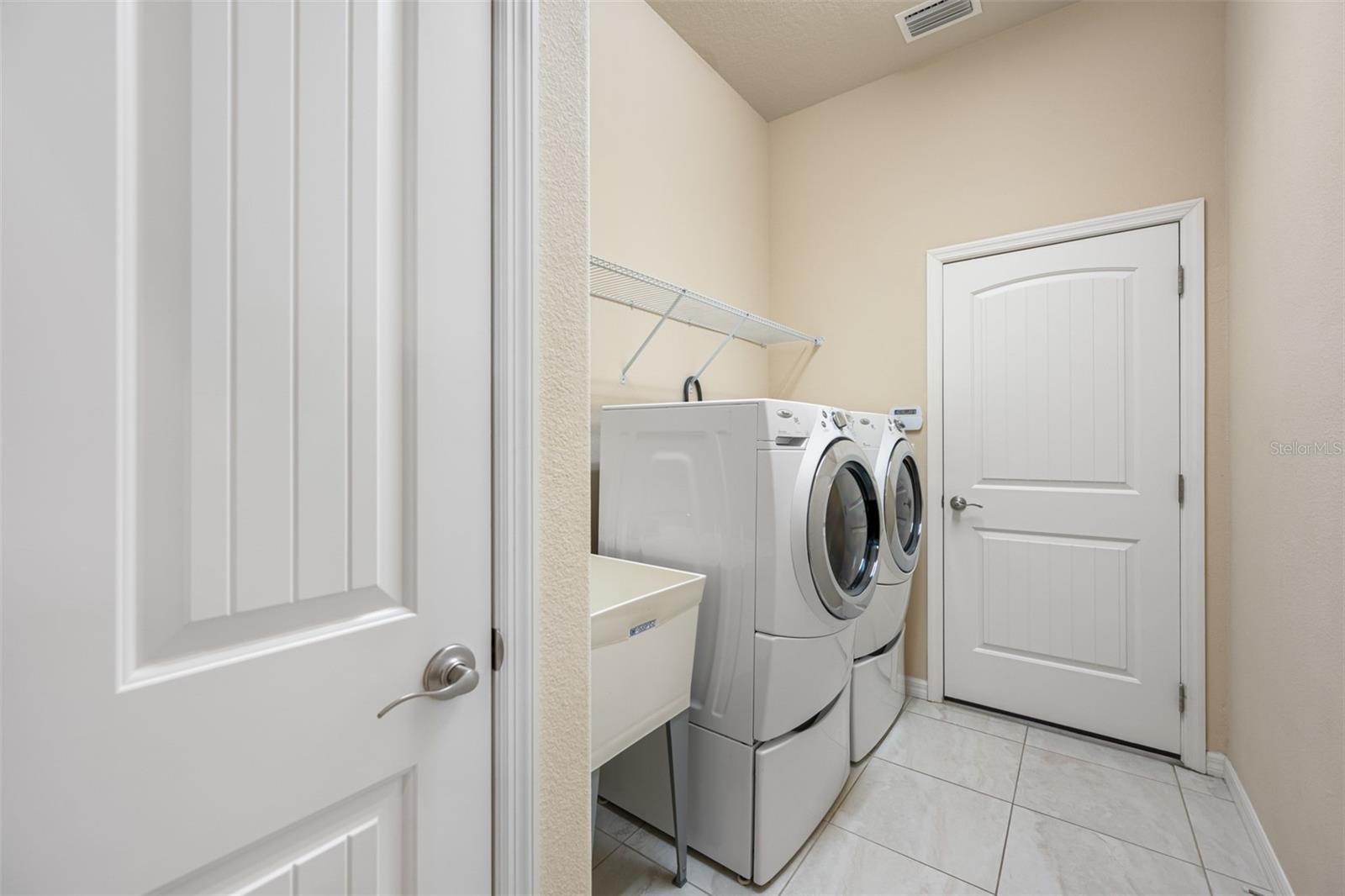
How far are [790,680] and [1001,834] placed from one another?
0.89m

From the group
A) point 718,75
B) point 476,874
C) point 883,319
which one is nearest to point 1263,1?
point 883,319

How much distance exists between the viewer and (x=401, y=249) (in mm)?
690

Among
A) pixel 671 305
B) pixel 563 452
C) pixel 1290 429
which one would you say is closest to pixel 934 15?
pixel 671 305

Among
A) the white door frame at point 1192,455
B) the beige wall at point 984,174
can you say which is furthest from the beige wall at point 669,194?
the white door frame at point 1192,455

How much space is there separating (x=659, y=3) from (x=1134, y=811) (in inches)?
136

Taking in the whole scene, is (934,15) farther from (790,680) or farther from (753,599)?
(790,680)

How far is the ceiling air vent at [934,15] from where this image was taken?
2.23 m

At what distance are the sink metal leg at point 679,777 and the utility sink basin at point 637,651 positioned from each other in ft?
0.17

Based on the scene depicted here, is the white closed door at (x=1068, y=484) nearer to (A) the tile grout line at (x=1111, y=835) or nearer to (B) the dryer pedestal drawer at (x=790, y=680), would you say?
(A) the tile grout line at (x=1111, y=835)

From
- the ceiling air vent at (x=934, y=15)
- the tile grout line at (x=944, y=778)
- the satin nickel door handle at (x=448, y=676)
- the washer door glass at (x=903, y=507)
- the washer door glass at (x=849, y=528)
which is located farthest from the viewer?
the ceiling air vent at (x=934, y=15)

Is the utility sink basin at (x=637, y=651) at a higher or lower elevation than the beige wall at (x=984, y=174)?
lower

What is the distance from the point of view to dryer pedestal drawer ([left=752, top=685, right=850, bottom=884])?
146 centimetres

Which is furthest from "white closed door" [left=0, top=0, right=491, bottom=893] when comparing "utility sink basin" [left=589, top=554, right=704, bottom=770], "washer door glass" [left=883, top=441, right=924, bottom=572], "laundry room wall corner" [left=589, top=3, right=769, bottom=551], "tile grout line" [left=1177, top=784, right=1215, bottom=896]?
"tile grout line" [left=1177, top=784, right=1215, bottom=896]

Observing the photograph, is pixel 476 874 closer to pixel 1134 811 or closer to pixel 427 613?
pixel 427 613
